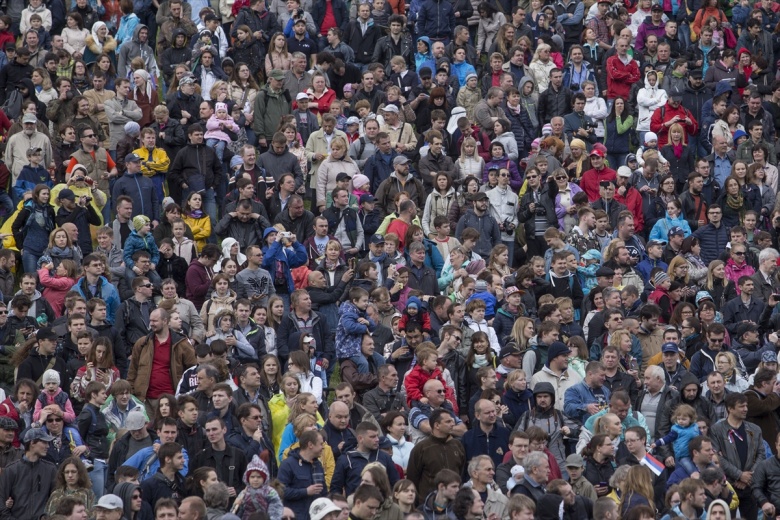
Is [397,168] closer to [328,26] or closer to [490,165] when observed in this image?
[490,165]

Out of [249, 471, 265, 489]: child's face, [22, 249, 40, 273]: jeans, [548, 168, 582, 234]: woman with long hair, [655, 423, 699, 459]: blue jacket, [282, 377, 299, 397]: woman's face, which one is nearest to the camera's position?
[249, 471, 265, 489]: child's face

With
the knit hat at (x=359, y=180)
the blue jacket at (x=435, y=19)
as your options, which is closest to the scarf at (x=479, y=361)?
the knit hat at (x=359, y=180)

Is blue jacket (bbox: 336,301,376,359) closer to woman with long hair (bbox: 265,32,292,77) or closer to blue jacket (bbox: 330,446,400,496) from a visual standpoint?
blue jacket (bbox: 330,446,400,496)

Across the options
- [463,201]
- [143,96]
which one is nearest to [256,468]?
[463,201]

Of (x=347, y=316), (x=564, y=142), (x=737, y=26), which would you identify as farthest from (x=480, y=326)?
(x=737, y=26)

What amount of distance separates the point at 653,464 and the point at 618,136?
10.1 meters

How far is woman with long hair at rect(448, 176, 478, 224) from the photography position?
2180 centimetres

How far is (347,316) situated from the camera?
18109mm

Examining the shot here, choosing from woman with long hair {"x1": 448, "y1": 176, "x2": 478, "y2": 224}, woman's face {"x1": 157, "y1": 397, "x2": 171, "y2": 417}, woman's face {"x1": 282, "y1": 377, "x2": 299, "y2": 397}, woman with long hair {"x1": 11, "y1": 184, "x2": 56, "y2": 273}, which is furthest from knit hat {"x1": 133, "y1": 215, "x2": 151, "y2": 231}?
woman's face {"x1": 157, "y1": 397, "x2": 171, "y2": 417}

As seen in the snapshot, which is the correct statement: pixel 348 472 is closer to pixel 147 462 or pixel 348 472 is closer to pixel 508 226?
pixel 147 462

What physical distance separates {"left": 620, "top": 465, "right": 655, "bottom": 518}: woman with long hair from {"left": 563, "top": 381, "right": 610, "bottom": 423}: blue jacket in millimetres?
1989

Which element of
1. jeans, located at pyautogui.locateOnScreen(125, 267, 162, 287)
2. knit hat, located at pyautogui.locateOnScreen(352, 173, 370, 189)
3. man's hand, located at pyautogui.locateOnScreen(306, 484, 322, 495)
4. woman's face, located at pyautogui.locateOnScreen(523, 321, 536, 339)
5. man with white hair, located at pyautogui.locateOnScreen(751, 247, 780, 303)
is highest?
man's hand, located at pyautogui.locateOnScreen(306, 484, 322, 495)

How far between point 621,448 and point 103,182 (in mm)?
9490

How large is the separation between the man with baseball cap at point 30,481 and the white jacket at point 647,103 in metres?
12.8
